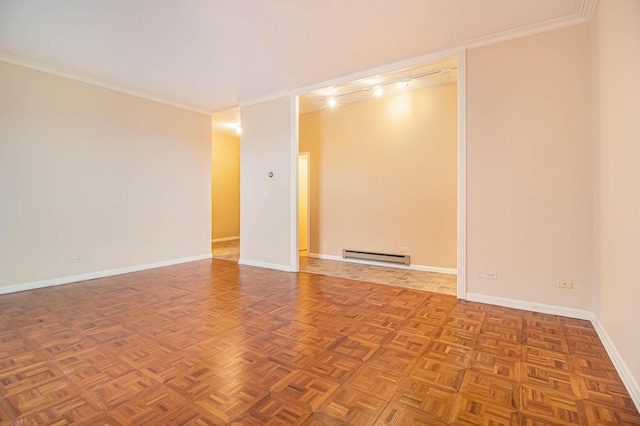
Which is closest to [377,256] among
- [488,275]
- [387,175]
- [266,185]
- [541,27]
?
[387,175]

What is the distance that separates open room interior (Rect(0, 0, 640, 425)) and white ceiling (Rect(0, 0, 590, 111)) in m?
0.03

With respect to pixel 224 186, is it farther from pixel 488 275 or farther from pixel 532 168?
pixel 532 168

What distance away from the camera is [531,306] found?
A: 306 centimetres

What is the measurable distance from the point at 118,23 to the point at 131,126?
2267 mm

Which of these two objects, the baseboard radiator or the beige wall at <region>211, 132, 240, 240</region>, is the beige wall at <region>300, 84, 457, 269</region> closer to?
the baseboard radiator

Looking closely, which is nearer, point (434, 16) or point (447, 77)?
point (434, 16)

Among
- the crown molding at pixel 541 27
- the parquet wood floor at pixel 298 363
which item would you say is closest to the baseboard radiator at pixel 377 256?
the parquet wood floor at pixel 298 363

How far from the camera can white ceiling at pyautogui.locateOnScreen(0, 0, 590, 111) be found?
2.71 m

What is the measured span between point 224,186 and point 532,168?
7.18 meters

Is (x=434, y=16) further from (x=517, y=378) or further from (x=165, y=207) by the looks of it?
(x=165, y=207)

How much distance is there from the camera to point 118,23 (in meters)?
2.94

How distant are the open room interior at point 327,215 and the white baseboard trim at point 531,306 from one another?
1.2 inches

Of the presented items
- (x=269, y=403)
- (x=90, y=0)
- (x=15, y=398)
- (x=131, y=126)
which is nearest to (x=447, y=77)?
(x=90, y=0)

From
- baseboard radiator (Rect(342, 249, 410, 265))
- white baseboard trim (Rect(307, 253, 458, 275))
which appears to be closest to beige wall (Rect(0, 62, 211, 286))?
white baseboard trim (Rect(307, 253, 458, 275))
